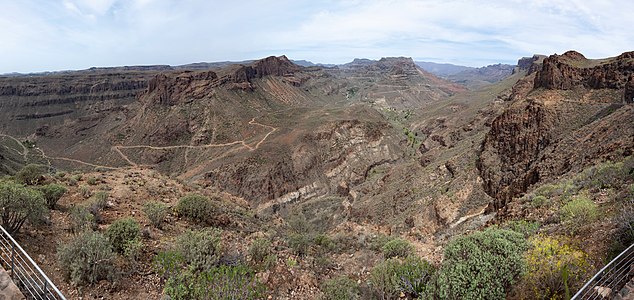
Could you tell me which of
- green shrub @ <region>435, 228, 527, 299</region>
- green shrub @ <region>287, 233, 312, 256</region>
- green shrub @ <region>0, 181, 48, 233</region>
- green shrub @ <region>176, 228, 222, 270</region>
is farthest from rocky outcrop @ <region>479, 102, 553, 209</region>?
green shrub @ <region>0, 181, 48, 233</region>

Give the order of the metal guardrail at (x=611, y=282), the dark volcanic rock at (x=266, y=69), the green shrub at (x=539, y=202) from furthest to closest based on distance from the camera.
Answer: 1. the dark volcanic rock at (x=266, y=69)
2. the green shrub at (x=539, y=202)
3. the metal guardrail at (x=611, y=282)

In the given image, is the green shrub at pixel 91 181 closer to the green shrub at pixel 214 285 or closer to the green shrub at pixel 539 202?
the green shrub at pixel 214 285

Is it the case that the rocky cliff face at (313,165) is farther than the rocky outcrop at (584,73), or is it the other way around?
the rocky cliff face at (313,165)

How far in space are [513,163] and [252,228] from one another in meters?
23.6

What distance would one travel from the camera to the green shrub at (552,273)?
7.14 meters

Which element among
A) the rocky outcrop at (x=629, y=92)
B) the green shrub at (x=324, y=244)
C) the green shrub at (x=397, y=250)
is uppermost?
the rocky outcrop at (x=629, y=92)

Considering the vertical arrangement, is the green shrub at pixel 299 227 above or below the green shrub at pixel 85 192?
below

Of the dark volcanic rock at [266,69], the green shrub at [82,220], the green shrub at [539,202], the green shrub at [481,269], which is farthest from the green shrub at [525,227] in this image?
the dark volcanic rock at [266,69]

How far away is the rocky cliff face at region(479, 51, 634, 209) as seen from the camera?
22891 millimetres

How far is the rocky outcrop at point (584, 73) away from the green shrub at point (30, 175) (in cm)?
4211

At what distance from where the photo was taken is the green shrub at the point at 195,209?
1548cm

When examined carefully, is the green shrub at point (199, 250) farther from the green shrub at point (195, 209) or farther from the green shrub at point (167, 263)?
the green shrub at point (195, 209)

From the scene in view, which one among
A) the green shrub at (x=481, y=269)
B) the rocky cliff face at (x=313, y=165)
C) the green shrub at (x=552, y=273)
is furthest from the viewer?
the rocky cliff face at (x=313, y=165)

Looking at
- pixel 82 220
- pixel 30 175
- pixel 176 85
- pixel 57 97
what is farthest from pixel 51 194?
pixel 57 97
